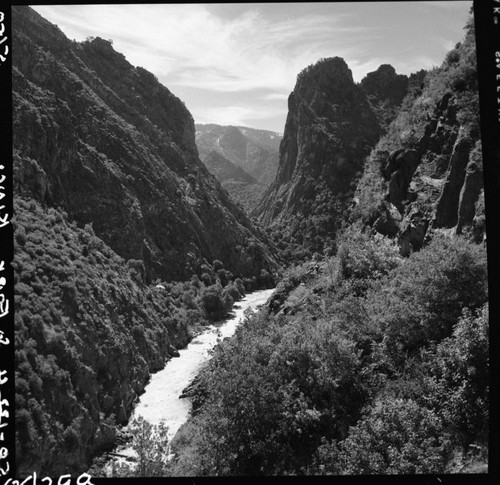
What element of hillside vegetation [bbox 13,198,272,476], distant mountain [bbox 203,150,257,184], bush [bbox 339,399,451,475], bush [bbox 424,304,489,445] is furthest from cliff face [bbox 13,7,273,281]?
distant mountain [bbox 203,150,257,184]

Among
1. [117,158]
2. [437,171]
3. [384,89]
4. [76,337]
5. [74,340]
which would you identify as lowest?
[74,340]

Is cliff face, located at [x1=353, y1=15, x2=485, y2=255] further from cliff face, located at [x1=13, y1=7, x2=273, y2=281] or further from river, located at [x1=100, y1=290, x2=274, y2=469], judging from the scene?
cliff face, located at [x1=13, y1=7, x2=273, y2=281]

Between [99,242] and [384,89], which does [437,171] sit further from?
[384,89]

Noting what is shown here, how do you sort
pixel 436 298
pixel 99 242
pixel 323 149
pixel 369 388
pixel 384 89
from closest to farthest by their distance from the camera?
pixel 369 388
pixel 436 298
pixel 99 242
pixel 323 149
pixel 384 89

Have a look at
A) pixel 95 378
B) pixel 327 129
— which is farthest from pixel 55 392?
pixel 327 129

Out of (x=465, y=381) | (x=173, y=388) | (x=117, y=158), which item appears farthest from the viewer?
(x=117, y=158)

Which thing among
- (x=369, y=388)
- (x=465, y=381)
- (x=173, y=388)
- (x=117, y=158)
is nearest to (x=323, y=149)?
(x=117, y=158)

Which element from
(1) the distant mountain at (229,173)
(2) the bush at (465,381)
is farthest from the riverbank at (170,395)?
(1) the distant mountain at (229,173)
